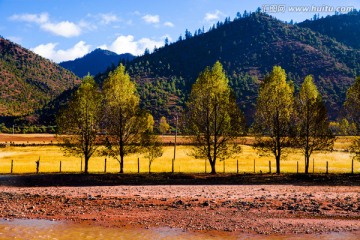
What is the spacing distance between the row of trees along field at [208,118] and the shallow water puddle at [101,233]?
961 inches

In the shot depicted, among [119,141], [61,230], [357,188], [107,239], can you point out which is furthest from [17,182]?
[357,188]

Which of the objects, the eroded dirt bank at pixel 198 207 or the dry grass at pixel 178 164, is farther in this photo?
the dry grass at pixel 178 164

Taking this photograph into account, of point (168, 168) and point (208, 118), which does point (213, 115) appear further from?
point (168, 168)

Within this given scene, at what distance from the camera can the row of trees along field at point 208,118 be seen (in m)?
44.2

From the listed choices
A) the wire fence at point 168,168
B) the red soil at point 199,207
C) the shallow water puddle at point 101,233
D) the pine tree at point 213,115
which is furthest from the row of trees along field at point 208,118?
the shallow water puddle at point 101,233

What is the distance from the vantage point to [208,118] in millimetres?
44500

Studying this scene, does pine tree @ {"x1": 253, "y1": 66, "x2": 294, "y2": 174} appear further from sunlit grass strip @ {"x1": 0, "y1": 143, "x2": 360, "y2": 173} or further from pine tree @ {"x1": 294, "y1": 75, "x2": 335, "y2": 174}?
sunlit grass strip @ {"x1": 0, "y1": 143, "x2": 360, "y2": 173}

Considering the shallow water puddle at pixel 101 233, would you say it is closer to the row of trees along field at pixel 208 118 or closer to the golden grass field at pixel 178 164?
the row of trees along field at pixel 208 118

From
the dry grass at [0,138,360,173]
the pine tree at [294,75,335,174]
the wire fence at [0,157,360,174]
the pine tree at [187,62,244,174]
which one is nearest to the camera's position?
the pine tree at [294,75,335,174]

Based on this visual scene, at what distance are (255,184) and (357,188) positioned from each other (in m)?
8.55

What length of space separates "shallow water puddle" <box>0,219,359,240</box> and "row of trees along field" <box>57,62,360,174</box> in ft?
80.1

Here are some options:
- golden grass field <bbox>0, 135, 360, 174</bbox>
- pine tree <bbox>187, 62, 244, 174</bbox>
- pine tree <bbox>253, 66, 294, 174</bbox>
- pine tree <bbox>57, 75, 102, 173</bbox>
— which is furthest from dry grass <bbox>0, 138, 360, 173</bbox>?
pine tree <bbox>57, 75, 102, 173</bbox>

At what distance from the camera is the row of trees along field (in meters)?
44.2

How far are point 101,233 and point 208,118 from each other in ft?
89.3
